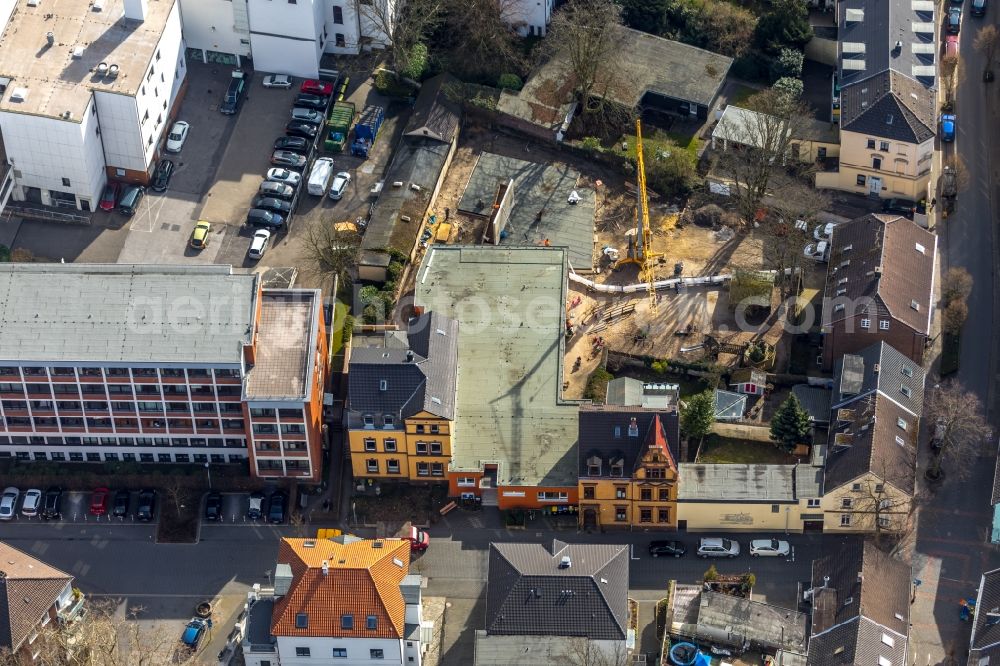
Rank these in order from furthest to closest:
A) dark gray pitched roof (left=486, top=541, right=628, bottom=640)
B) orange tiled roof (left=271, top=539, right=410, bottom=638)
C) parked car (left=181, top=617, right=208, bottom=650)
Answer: parked car (left=181, top=617, right=208, bottom=650)
dark gray pitched roof (left=486, top=541, right=628, bottom=640)
orange tiled roof (left=271, top=539, right=410, bottom=638)

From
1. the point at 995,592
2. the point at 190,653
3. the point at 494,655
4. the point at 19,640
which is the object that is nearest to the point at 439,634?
the point at 494,655

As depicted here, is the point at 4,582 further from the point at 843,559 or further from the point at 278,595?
the point at 843,559

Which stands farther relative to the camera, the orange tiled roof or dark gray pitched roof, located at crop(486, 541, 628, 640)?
dark gray pitched roof, located at crop(486, 541, 628, 640)

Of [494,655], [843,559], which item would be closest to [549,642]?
[494,655]

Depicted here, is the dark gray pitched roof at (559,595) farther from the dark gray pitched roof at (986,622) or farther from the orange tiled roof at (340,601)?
the dark gray pitched roof at (986,622)

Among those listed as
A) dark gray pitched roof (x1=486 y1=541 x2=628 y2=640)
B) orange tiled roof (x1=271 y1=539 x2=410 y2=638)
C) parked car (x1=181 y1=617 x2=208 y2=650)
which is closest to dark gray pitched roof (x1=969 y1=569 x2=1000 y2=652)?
dark gray pitched roof (x1=486 y1=541 x2=628 y2=640)

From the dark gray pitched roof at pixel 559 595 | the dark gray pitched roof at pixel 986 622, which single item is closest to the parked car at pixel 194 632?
the dark gray pitched roof at pixel 559 595

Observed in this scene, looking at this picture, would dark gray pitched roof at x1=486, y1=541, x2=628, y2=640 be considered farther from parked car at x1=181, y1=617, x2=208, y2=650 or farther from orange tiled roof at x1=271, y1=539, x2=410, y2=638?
parked car at x1=181, y1=617, x2=208, y2=650

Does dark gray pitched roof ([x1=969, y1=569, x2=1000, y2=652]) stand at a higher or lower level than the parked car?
higher
